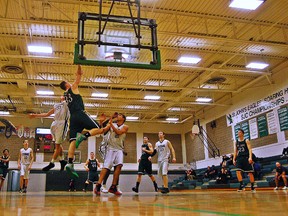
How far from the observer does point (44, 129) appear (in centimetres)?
2245

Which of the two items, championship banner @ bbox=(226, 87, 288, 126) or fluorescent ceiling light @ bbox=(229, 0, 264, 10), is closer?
fluorescent ceiling light @ bbox=(229, 0, 264, 10)

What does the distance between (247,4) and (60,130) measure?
24.2ft

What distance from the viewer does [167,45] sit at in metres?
12.9

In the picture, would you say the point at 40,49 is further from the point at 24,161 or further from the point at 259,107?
the point at 259,107

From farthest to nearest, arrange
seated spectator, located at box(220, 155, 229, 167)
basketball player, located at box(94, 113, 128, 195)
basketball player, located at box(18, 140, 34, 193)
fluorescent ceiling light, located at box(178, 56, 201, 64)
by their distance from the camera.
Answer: seated spectator, located at box(220, 155, 229, 167) → fluorescent ceiling light, located at box(178, 56, 201, 64) → basketball player, located at box(18, 140, 34, 193) → basketball player, located at box(94, 113, 128, 195)

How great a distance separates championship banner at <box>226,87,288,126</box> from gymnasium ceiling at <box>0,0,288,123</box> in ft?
2.87

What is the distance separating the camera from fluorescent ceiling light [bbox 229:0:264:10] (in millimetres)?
9781

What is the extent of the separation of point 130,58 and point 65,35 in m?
5.21

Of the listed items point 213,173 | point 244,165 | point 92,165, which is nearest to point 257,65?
point 213,173

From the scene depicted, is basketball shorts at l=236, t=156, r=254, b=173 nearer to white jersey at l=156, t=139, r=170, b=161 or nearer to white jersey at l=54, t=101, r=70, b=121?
white jersey at l=156, t=139, r=170, b=161

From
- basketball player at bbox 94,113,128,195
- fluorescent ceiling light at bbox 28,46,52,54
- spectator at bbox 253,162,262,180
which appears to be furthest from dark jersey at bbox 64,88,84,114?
spectator at bbox 253,162,262,180

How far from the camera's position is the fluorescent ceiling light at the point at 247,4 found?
9781 mm

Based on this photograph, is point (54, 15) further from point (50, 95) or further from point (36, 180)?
point (36, 180)

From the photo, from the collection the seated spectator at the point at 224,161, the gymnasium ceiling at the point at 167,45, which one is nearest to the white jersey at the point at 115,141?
the gymnasium ceiling at the point at 167,45
